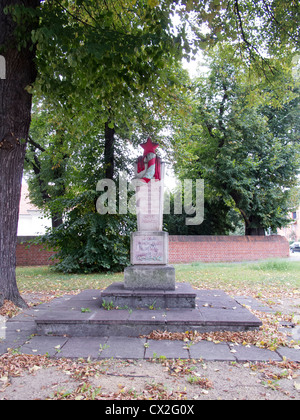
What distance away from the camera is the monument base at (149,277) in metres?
6.47

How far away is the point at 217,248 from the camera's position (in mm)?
20172

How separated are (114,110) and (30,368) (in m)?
6.06

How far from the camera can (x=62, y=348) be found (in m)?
4.45

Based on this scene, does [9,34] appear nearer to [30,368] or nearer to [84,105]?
[84,105]

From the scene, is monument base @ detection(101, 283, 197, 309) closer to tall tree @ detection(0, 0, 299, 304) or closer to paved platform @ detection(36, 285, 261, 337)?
paved platform @ detection(36, 285, 261, 337)

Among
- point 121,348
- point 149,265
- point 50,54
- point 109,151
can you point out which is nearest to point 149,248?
point 149,265

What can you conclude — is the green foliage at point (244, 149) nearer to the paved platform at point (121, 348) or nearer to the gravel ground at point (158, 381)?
the paved platform at point (121, 348)

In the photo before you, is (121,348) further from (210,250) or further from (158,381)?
(210,250)
